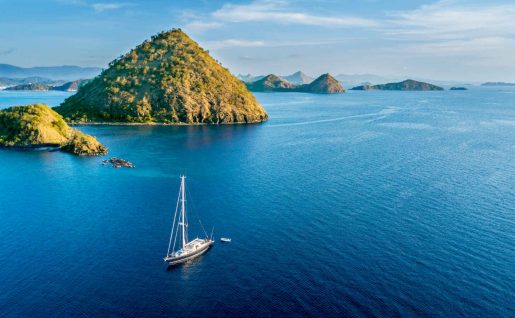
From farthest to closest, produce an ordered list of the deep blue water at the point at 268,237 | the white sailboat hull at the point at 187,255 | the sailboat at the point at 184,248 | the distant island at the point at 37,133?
the distant island at the point at 37,133 < the sailboat at the point at 184,248 < the white sailboat hull at the point at 187,255 < the deep blue water at the point at 268,237

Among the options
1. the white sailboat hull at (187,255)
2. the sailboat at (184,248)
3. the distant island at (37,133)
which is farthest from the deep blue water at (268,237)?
the distant island at (37,133)

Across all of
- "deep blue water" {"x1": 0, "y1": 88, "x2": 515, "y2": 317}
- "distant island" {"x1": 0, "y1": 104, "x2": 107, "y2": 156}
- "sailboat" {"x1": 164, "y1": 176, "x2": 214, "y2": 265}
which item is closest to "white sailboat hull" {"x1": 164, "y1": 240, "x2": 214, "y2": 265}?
"sailboat" {"x1": 164, "y1": 176, "x2": 214, "y2": 265}

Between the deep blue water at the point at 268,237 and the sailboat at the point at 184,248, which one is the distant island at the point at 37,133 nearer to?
the deep blue water at the point at 268,237

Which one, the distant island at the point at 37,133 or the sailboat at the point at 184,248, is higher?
the distant island at the point at 37,133

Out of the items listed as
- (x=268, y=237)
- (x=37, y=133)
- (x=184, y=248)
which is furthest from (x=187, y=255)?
(x=37, y=133)

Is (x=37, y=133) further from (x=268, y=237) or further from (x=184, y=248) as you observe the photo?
(x=268, y=237)

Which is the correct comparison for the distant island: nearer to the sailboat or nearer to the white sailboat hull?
the sailboat

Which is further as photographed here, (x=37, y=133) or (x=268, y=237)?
(x=37, y=133)
